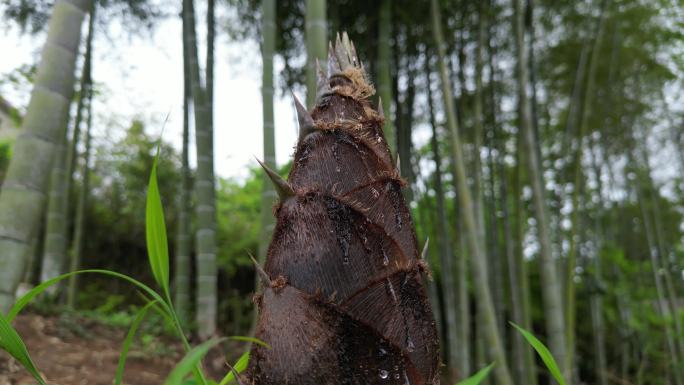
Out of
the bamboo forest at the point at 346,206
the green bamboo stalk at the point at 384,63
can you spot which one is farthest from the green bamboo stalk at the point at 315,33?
the green bamboo stalk at the point at 384,63

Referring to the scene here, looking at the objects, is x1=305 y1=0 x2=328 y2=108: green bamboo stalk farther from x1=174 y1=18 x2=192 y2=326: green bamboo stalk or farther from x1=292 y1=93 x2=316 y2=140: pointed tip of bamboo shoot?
x1=174 y1=18 x2=192 y2=326: green bamboo stalk

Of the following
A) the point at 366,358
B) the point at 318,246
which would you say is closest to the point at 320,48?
the point at 318,246

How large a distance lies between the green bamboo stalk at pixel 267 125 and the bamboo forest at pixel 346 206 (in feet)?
0.07

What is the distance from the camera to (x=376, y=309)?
83 cm

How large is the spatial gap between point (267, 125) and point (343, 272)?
Answer: 2.36 meters

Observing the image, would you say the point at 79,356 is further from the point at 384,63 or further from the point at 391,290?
the point at 391,290

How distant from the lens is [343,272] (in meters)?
0.84

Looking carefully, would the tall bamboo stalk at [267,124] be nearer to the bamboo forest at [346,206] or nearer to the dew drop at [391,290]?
the bamboo forest at [346,206]

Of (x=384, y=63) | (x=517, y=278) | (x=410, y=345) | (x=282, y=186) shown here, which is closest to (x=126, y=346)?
(x=282, y=186)

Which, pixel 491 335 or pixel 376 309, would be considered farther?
pixel 491 335

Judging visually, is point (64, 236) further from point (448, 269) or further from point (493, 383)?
point (493, 383)

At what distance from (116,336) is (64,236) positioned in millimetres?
1689

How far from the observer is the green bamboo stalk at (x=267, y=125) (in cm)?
293

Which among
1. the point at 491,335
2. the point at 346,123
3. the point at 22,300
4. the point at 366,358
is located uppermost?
the point at 346,123
